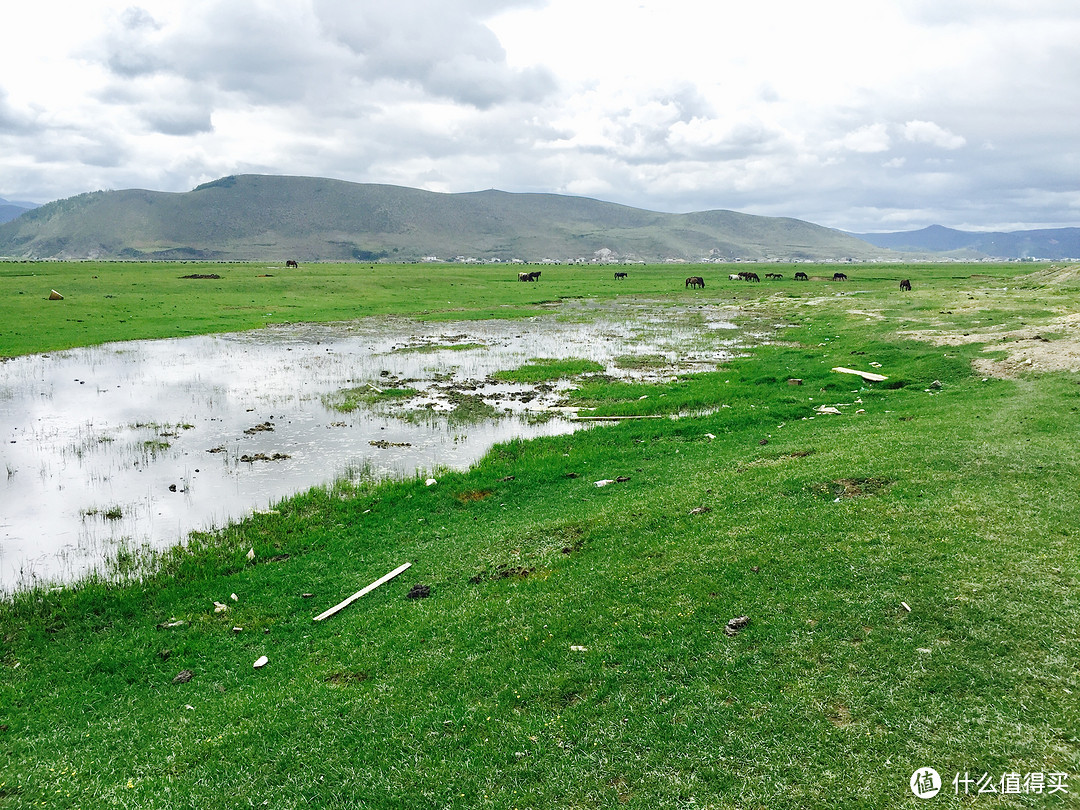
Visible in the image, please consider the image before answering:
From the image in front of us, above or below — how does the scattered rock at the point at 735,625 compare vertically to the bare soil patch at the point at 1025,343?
below

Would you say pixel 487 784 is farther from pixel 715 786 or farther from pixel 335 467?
pixel 335 467

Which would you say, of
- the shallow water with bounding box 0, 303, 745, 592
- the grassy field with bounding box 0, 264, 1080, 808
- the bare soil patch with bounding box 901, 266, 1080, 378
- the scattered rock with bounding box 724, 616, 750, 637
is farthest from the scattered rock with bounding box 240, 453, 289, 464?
the bare soil patch with bounding box 901, 266, 1080, 378

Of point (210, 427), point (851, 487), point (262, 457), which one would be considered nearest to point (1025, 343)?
point (851, 487)

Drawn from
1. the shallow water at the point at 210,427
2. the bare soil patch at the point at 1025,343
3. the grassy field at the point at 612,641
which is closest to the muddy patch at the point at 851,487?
the grassy field at the point at 612,641

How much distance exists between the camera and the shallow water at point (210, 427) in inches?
713

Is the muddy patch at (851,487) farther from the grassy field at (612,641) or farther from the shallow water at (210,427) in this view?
the shallow water at (210,427)

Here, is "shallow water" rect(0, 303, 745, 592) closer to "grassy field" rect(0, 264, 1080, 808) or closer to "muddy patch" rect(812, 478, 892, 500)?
"grassy field" rect(0, 264, 1080, 808)

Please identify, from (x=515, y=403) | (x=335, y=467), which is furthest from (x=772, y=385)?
(x=335, y=467)

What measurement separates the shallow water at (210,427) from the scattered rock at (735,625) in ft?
43.2

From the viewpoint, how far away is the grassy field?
7961 millimetres

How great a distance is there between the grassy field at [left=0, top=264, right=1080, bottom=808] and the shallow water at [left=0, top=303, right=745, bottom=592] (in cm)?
266

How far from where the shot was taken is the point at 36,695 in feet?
36.0

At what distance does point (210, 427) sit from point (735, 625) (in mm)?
24501

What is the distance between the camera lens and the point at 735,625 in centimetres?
1055
